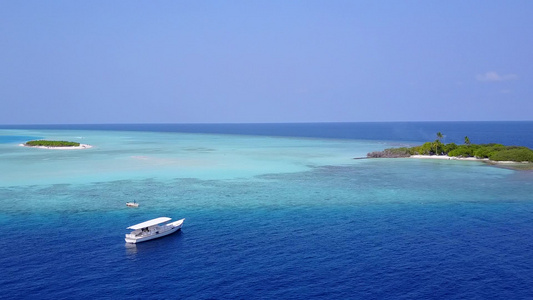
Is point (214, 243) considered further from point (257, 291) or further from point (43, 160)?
point (43, 160)

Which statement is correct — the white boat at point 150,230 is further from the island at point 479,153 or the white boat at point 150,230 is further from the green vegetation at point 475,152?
the green vegetation at point 475,152

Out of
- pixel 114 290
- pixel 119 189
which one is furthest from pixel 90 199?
pixel 114 290

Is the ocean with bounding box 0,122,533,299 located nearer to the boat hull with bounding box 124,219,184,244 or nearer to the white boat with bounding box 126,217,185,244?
the boat hull with bounding box 124,219,184,244

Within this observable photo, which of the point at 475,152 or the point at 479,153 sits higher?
the point at 475,152

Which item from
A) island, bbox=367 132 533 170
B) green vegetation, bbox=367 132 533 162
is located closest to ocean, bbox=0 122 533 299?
island, bbox=367 132 533 170

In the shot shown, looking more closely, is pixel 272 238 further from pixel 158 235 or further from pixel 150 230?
pixel 150 230

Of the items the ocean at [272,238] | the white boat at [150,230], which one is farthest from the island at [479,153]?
the white boat at [150,230]

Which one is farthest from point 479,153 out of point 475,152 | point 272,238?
point 272,238
